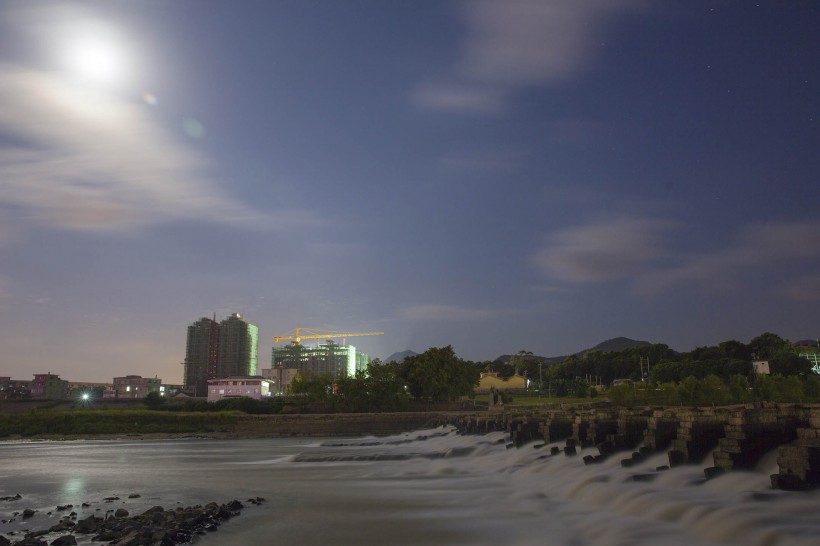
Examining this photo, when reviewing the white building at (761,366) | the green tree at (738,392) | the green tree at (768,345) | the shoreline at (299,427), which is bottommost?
the shoreline at (299,427)

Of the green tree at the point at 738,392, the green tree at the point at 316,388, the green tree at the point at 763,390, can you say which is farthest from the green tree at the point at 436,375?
the green tree at the point at 763,390

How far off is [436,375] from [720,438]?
88.0m

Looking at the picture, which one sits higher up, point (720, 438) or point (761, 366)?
point (761, 366)

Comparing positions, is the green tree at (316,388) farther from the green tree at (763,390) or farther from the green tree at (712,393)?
the green tree at (763,390)

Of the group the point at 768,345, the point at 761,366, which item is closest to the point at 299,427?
the point at 761,366

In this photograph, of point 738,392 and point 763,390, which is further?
point 738,392

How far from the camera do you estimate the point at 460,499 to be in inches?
980

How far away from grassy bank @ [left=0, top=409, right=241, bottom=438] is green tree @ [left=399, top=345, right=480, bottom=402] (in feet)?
104

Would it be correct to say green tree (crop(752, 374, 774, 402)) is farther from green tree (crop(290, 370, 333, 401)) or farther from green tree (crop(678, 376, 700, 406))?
green tree (crop(290, 370, 333, 401))

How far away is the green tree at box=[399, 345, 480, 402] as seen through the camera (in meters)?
110

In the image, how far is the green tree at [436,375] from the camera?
110 metres

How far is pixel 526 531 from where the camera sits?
18.0m

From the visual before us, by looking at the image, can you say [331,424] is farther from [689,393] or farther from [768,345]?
[768,345]

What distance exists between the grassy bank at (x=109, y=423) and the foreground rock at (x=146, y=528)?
77636 mm
